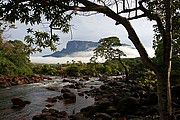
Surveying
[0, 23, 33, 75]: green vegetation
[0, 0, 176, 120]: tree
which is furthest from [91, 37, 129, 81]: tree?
[0, 0, 176, 120]: tree

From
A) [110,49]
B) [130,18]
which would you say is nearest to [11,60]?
[110,49]

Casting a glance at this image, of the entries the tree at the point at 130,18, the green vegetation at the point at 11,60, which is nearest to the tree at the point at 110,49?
the green vegetation at the point at 11,60

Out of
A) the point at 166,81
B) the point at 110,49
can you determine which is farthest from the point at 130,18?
the point at 110,49

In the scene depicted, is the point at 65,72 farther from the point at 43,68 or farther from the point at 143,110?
the point at 143,110

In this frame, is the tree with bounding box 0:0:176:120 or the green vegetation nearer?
the tree with bounding box 0:0:176:120

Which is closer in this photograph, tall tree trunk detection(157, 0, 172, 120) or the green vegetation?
tall tree trunk detection(157, 0, 172, 120)

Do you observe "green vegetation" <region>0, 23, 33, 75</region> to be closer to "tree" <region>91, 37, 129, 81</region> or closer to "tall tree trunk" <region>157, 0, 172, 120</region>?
"tree" <region>91, 37, 129, 81</region>

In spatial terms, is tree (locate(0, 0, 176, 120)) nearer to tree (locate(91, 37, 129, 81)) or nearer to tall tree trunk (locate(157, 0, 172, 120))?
tall tree trunk (locate(157, 0, 172, 120))

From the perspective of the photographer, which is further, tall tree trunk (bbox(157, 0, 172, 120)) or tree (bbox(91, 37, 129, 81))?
tree (bbox(91, 37, 129, 81))

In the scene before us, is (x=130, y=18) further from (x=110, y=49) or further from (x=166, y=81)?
(x=110, y=49)

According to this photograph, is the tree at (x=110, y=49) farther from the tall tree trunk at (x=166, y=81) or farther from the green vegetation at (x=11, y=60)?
the tall tree trunk at (x=166, y=81)

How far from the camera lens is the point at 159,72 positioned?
507cm

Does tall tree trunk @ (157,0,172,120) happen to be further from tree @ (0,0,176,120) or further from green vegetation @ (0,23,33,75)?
green vegetation @ (0,23,33,75)

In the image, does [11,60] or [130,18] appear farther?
[11,60]
